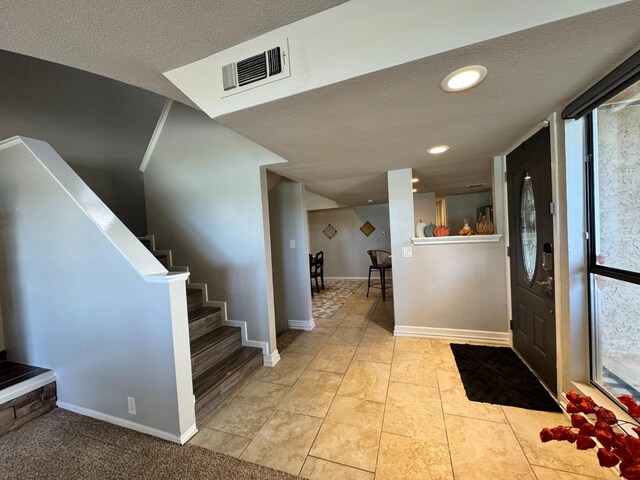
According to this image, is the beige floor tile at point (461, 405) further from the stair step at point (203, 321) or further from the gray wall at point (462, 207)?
the gray wall at point (462, 207)

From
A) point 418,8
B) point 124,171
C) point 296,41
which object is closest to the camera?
point 418,8

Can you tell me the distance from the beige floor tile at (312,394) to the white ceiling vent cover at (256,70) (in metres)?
2.15

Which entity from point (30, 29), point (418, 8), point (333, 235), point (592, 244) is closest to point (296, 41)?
point (418, 8)

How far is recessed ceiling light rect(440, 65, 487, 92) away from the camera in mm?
1140

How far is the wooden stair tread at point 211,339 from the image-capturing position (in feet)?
7.39

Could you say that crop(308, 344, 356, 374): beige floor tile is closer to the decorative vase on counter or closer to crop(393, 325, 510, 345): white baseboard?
crop(393, 325, 510, 345): white baseboard

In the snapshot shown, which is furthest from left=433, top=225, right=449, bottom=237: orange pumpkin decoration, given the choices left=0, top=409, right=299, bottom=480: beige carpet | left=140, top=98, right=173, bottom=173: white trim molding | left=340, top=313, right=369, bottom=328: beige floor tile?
left=140, top=98, right=173, bottom=173: white trim molding

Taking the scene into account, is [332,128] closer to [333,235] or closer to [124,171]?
[124,171]

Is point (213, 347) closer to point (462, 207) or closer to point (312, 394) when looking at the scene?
point (312, 394)

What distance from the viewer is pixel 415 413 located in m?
1.81

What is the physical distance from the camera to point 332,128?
5.59 feet

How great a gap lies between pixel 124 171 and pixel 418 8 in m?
3.56

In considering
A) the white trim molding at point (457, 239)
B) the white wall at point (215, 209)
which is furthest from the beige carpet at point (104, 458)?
the white trim molding at point (457, 239)

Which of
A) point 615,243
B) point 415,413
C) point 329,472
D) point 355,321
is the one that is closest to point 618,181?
point 615,243
